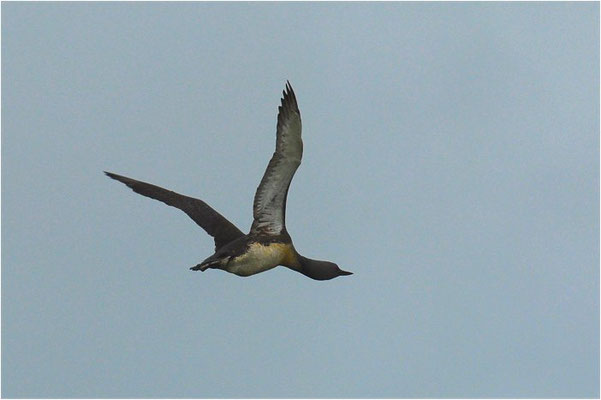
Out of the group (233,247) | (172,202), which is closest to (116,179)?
(172,202)

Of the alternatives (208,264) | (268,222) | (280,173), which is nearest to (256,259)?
(268,222)

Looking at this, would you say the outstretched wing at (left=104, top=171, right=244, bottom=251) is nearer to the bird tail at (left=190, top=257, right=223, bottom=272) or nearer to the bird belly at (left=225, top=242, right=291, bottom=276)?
the bird belly at (left=225, top=242, right=291, bottom=276)

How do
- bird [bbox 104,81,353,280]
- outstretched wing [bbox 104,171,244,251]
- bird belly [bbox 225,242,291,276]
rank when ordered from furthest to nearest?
1. outstretched wing [bbox 104,171,244,251]
2. bird belly [bbox 225,242,291,276]
3. bird [bbox 104,81,353,280]

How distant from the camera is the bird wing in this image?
23172mm

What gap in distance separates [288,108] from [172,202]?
4439 mm

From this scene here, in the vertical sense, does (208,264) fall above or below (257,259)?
below

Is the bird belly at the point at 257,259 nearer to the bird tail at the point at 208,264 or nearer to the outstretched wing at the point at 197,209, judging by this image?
the bird tail at the point at 208,264

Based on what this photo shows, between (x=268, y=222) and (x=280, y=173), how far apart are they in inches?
46.7

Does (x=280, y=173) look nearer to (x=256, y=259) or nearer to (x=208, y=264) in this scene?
(x=256, y=259)

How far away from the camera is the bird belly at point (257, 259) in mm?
23922

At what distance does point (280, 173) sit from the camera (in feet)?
77.9

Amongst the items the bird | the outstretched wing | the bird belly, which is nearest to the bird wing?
the bird

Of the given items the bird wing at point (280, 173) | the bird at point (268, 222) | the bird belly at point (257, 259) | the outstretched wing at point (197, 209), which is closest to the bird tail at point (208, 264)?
the bird at point (268, 222)

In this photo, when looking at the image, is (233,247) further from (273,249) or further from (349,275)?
(349,275)
